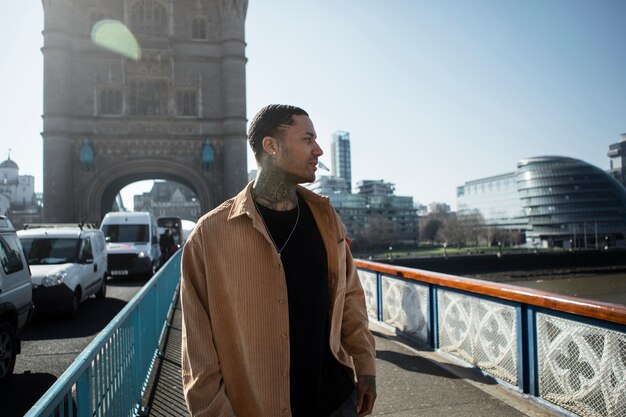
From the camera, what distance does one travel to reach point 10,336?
5.31 m

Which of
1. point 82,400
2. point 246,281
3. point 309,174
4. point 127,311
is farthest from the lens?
point 127,311

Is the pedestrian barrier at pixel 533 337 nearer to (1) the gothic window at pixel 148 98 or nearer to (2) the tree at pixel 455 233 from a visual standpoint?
(1) the gothic window at pixel 148 98

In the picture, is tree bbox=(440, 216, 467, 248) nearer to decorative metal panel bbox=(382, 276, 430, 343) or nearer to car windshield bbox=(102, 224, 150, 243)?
car windshield bbox=(102, 224, 150, 243)

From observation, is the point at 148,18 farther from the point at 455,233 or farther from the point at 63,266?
the point at 455,233

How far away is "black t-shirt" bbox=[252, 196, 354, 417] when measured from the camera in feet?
6.37

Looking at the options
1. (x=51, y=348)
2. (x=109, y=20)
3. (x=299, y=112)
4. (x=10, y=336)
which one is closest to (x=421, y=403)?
(x=299, y=112)

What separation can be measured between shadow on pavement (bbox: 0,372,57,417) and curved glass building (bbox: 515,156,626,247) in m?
97.0

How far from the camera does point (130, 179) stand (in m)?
31.6

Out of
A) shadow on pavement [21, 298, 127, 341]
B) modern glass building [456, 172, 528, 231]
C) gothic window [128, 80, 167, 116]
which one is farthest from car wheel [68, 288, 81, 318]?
modern glass building [456, 172, 528, 231]

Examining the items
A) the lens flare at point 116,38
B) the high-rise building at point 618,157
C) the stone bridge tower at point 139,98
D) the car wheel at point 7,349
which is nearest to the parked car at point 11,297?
the car wheel at point 7,349

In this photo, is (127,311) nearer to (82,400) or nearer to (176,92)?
(82,400)

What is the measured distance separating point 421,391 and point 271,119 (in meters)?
3.48

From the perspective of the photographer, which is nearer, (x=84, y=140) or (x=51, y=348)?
(x=51, y=348)

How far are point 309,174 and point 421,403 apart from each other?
302 cm
